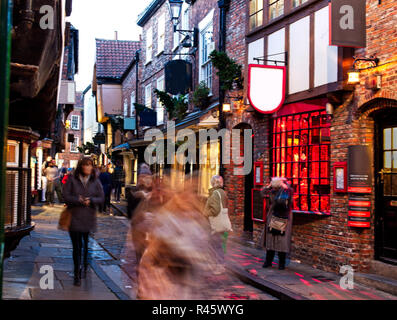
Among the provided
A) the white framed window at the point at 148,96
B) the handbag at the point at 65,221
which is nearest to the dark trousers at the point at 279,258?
the handbag at the point at 65,221

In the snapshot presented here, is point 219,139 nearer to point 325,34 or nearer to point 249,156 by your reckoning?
point 249,156

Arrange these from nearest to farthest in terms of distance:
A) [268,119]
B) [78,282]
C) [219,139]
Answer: [78,282] < [268,119] < [219,139]

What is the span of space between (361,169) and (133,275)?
4210 mm

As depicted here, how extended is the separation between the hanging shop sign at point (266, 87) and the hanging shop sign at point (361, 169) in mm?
2553

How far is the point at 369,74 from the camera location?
8312mm

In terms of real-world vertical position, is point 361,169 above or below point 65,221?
above

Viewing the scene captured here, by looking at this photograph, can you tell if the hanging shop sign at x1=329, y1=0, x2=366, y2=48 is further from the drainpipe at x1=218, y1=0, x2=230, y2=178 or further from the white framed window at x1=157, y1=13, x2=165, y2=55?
the white framed window at x1=157, y1=13, x2=165, y2=55

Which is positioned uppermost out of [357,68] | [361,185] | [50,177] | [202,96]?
[202,96]

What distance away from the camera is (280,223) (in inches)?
354

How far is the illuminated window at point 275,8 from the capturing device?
11.2m

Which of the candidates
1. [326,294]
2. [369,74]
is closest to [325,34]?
[369,74]

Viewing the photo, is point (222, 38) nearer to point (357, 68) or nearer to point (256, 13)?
point (256, 13)

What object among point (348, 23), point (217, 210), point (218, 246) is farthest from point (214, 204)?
point (348, 23)
